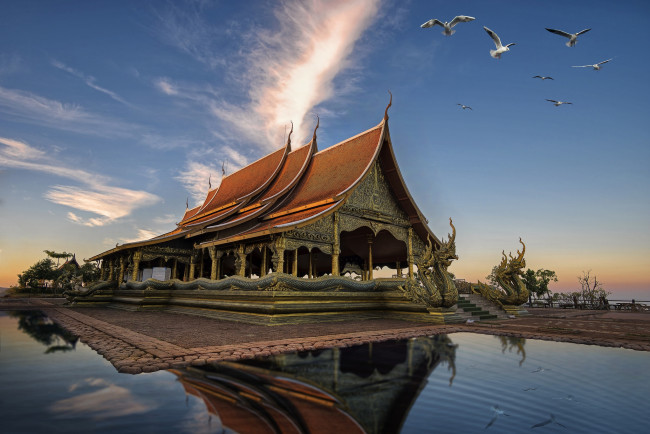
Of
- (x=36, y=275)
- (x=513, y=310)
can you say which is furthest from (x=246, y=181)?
(x=36, y=275)

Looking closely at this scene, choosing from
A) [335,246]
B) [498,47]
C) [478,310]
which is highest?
[498,47]

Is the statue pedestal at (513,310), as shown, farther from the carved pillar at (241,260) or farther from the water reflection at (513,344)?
the carved pillar at (241,260)

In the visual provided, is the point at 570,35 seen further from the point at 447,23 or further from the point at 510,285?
the point at 510,285

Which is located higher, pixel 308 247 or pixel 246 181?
pixel 246 181

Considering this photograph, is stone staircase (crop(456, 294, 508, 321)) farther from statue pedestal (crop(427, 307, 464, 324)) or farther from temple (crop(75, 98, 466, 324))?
temple (crop(75, 98, 466, 324))

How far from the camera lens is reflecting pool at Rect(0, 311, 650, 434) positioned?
7.46 feet

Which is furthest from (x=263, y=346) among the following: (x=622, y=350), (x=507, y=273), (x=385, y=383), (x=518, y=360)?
(x=507, y=273)

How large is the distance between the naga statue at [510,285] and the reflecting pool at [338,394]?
9.18m

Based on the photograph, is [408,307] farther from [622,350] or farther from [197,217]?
[197,217]

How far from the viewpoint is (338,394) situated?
9.34 ft

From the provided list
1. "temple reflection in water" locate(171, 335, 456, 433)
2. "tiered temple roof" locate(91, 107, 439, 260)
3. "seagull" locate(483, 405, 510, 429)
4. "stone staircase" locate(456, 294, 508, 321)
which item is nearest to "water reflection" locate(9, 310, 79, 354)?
"temple reflection in water" locate(171, 335, 456, 433)

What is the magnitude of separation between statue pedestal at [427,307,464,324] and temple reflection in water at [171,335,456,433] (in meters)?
4.90

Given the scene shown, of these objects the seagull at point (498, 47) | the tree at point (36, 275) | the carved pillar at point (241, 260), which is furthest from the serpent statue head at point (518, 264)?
the tree at point (36, 275)

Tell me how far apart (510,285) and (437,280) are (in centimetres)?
529
